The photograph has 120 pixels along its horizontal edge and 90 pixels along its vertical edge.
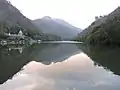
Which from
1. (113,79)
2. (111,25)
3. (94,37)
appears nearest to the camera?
(113,79)

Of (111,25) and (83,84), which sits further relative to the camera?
(111,25)

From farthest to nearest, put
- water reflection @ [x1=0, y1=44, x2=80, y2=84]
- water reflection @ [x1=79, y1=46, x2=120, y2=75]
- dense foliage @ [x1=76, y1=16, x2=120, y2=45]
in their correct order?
dense foliage @ [x1=76, y1=16, x2=120, y2=45] → water reflection @ [x1=79, y1=46, x2=120, y2=75] → water reflection @ [x1=0, y1=44, x2=80, y2=84]

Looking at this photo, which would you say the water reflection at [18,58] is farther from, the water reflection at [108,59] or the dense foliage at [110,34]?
the dense foliage at [110,34]

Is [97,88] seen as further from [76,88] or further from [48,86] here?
[48,86]

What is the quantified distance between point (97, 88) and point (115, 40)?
92751 mm

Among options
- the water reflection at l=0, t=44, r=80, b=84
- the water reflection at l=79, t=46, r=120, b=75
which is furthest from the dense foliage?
the water reflection at l=79, t=46, r=120, b=75

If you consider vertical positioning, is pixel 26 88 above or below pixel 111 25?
below

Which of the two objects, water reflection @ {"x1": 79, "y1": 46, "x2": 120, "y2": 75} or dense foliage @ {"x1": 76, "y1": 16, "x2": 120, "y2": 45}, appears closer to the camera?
water reflection @ {"x1": 79, "y1": 46, "x2": 120, "y2": 75}

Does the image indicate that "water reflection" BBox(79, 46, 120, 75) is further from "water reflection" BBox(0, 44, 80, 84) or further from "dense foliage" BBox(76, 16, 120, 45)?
"dense foliage" BBox(76, 16, 120, 45)

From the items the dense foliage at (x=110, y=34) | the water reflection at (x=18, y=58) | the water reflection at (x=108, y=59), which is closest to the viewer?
the water reflection at (x=18, y=58)

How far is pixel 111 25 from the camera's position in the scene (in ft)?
391

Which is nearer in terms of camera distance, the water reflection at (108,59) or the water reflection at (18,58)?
the water reflection at (18,58)

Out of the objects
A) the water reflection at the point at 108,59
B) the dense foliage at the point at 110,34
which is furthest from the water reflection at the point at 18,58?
the dense foliage at the point at 110,34

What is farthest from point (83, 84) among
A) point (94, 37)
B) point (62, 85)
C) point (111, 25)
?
point (94, 37)
